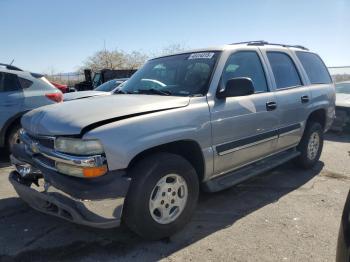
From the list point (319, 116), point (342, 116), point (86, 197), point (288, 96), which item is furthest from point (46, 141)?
point (342, 116)

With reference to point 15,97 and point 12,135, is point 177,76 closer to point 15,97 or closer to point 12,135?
point 15,97

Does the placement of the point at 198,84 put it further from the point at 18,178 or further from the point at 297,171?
the point at 297,171

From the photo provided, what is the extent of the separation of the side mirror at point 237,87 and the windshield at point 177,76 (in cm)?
20

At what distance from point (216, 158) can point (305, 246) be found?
1.19 meters

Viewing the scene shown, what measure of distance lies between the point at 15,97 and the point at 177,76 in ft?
11.6

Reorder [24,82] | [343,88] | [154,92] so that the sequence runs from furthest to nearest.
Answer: [343,88]
[24,82]
[154,92]

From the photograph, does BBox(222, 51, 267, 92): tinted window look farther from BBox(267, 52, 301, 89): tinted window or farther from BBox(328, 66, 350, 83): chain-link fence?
BBox(328, 66, 350, 83): chain-link fence

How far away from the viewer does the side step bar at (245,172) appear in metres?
4.02

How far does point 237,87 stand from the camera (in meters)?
3.86

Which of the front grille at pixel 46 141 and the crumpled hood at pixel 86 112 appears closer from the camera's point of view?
the crumpled hood at pixel 86 112

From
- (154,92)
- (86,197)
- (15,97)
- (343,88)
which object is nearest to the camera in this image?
(86,197)

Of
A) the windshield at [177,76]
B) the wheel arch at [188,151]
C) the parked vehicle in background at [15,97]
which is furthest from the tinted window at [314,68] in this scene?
the parked vehicle in background at [15,97]

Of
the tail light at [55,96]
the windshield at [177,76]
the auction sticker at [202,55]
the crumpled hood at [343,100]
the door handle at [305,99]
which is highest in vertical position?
the auction sticker at [202,55]

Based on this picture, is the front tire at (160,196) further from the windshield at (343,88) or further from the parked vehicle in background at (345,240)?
the windshield at (343,88)
